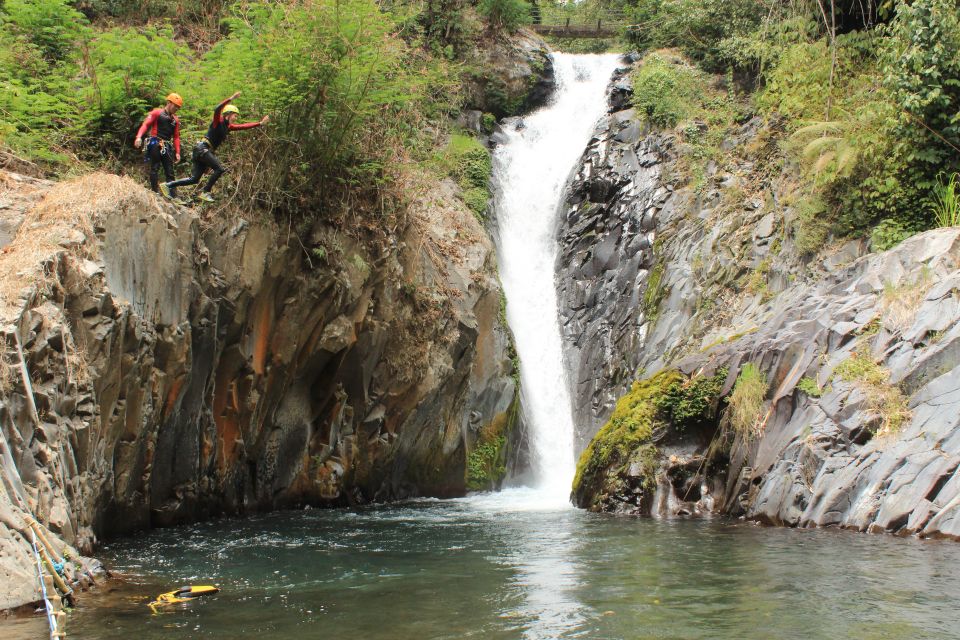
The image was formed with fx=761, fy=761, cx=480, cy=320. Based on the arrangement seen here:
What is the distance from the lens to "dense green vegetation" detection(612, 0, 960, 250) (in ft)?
42.2

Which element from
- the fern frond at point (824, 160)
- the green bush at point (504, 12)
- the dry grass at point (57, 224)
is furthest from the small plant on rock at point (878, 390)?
the green bush at point (504, 12)

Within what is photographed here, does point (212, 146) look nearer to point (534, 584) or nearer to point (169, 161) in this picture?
point (169, 161)

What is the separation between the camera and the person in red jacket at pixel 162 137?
11.1m

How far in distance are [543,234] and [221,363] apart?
13842 mm

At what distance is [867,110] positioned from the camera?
1409cm

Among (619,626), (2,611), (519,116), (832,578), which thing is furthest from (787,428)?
(519,116)

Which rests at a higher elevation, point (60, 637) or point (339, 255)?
point (339, 255)

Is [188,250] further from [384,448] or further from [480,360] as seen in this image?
[480,360]

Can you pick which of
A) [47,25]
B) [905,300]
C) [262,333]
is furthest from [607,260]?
[47,25]

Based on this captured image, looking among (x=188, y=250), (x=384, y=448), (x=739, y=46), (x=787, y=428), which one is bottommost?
(x=384, y=448)

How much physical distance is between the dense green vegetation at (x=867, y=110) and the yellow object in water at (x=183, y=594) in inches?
470

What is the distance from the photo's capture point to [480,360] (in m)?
18.7

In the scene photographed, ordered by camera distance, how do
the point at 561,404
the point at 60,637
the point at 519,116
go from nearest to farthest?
the point at 60,637
the point at 561,404
the point at 519,116

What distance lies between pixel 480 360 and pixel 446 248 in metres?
2.97
